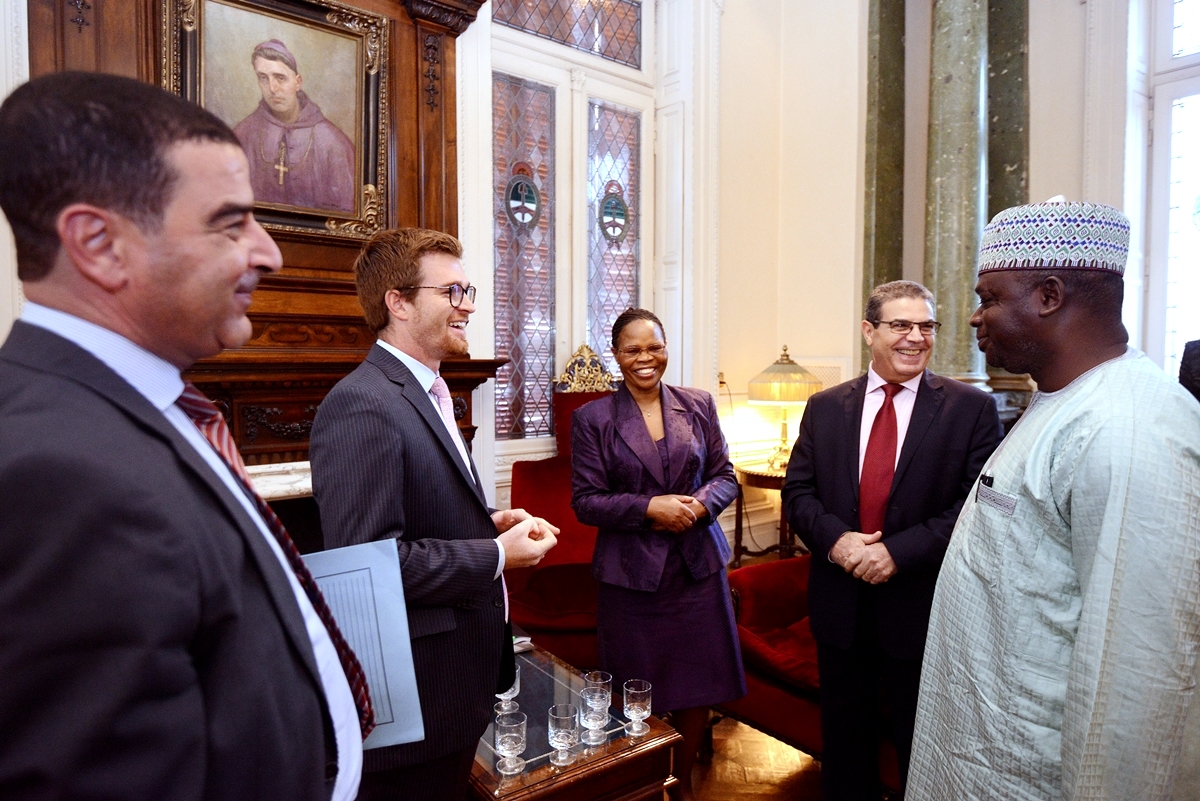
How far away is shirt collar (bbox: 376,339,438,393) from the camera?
1513 millimetres

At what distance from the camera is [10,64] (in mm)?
2756

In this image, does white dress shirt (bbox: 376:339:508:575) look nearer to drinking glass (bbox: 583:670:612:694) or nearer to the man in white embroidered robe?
drinking glass (bbox: 583:670:612:694)

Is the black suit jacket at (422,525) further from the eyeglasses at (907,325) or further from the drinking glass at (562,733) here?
the eyeglasses at (907,325)

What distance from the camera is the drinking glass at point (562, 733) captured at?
1.88 meters

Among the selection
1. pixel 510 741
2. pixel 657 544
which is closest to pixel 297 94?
pixel 657 544

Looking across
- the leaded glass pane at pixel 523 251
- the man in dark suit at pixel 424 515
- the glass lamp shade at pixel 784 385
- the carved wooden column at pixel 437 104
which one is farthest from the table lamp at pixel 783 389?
the man in dark suit at pixel 424 515

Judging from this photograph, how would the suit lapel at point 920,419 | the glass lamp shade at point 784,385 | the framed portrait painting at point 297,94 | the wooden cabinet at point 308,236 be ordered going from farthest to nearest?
the glass lamp shade at point 784,385
the framed portrait painting at point 297,94
the wooden cabinet at point 308,236
the suit lapel at point 920,419

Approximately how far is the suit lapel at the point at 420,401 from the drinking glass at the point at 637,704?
834mm

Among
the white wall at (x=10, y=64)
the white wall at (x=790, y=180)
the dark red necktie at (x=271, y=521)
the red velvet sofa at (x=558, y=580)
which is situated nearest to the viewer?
the dark red necktie at (x=271, y=521)

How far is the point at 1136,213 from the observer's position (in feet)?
15.0

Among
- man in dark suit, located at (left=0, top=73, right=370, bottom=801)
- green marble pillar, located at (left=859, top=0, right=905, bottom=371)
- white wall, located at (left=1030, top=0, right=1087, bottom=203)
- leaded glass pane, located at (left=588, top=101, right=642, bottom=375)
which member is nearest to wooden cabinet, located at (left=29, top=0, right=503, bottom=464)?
leaded glass pane, located at (left=588, top=101, right=642, bottom=375)

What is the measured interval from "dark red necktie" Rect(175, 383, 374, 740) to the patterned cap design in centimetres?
132

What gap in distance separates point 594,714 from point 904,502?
1069 mm

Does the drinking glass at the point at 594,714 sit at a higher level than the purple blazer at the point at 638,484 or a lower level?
lower
